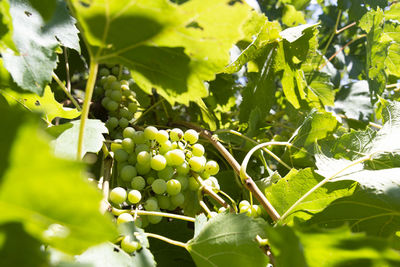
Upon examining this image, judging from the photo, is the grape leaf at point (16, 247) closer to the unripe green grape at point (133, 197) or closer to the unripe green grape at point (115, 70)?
the unripe green grape at point (133, 197)

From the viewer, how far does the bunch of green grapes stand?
1146 millimetres

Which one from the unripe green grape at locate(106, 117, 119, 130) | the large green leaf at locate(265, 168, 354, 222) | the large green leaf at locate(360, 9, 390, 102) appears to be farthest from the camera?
the large green leaf at locate(360, 9, 390, 102)

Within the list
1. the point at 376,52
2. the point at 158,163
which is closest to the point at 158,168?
the point at 158,163

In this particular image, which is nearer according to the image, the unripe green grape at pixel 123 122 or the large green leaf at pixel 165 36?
the large green leaf at pixel 165 36

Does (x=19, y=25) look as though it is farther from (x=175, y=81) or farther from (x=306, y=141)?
(x=306, y=141)

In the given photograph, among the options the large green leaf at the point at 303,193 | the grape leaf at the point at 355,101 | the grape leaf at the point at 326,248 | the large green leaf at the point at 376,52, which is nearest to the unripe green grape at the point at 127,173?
the large green leaf at the point at 303,193

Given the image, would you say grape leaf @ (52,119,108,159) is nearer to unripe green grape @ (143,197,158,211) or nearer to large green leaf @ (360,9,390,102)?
unripe green grape @ (143,197,158,211)

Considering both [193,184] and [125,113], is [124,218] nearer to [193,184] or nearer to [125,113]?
[193,184]

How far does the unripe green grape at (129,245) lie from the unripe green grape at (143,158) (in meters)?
0.25

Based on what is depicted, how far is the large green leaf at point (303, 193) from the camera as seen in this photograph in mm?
850

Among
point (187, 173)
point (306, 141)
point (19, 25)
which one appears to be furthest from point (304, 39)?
point (19, 25)

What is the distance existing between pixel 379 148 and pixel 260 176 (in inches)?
16.4

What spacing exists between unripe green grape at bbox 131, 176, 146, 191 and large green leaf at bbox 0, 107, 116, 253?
1.60 ft

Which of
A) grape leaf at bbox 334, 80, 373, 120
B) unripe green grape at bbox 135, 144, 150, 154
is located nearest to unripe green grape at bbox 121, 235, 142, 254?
unripe green grape at bbox 135, 144, 150, 154
